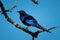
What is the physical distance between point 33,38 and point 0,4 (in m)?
0.35

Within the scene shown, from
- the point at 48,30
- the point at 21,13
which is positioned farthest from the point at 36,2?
the point at 21,13

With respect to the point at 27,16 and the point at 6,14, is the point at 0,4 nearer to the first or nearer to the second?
Result: the point at 6,14

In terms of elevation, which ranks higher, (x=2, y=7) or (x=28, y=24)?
(x=28, y=24)

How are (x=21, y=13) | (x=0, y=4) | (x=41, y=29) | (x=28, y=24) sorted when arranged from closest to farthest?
(x=0, y=4), (x=41, y=29), (x=28, y=24), (x=21, y=13)

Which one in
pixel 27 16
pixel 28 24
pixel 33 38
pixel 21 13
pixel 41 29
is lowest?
pixel 33 38

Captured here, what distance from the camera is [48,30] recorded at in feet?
3.23

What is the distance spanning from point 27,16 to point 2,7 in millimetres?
868

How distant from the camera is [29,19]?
5.73 ft

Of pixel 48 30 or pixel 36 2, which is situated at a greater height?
pixel 36 2

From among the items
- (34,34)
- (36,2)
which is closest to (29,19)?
(34,34)

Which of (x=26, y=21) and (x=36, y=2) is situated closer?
(x=36, y=2)

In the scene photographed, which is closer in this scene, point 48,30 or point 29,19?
point 48,30

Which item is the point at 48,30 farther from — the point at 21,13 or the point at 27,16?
the point at 21,13

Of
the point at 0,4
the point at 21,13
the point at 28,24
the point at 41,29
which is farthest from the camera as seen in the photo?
the point at 21,13
